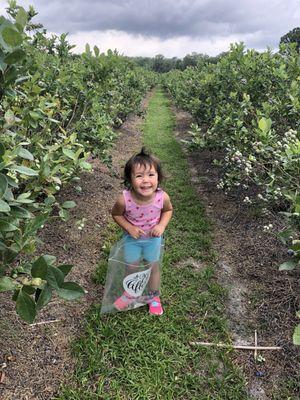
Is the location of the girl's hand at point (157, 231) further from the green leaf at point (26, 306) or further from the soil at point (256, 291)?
the green leaf at point (26, 306)

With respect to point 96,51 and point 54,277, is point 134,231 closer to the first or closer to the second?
point 54,277

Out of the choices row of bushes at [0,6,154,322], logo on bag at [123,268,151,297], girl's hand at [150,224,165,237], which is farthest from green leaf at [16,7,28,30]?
logo on bag at [123,268,151,297]

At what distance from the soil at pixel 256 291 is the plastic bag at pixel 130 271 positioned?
76 cm

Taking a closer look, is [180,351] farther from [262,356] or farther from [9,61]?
[9,61]

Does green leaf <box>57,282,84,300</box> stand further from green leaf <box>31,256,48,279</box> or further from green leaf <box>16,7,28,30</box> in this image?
green leaf <box>16,7,28,30</box>

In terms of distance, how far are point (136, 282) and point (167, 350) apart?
0.53m

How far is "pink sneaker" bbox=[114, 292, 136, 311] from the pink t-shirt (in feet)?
1.67

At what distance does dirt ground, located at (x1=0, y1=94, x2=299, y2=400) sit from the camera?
2.39 meters

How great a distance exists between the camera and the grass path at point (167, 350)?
234 cm

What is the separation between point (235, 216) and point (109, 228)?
5.11ft

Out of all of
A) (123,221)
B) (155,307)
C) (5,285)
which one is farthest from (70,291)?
(155,307)

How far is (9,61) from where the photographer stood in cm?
120

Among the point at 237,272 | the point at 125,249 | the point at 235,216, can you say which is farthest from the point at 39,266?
the point at 235,216

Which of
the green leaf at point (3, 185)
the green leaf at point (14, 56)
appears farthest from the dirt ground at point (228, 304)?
the green leaf at point (14, 56)
